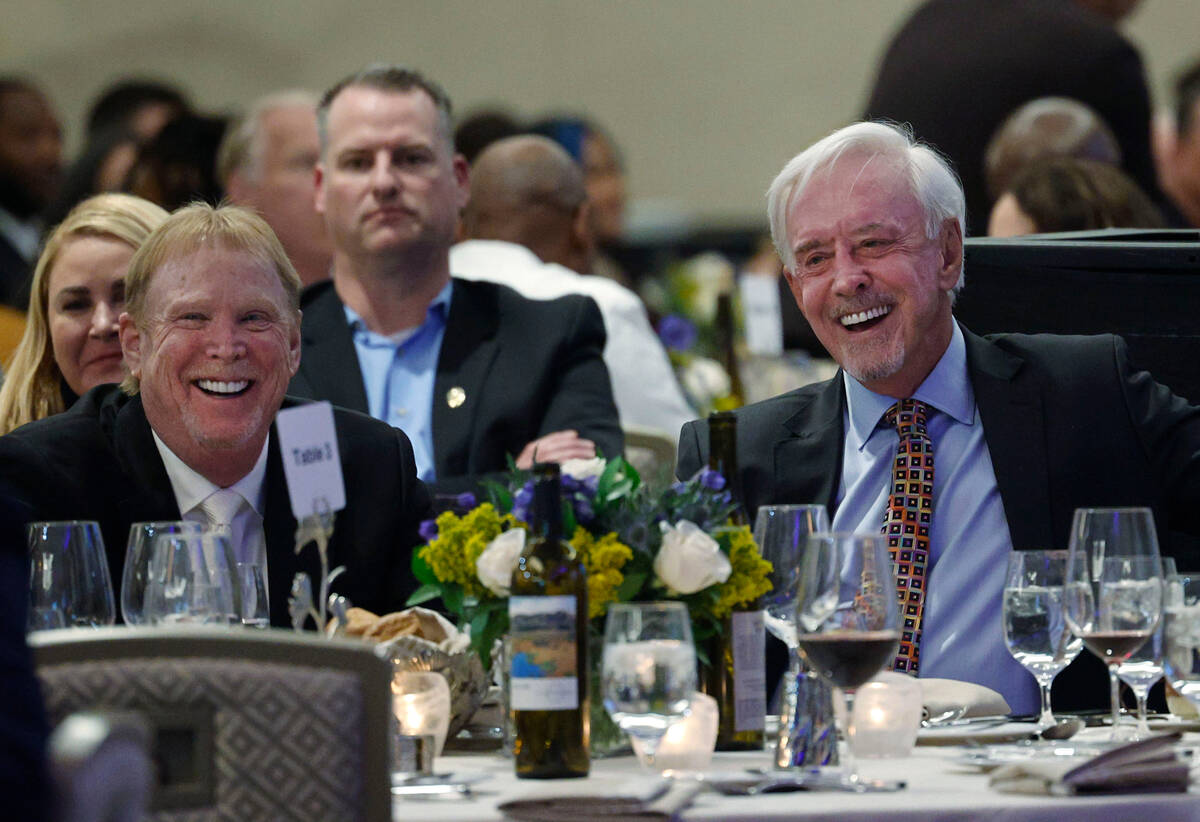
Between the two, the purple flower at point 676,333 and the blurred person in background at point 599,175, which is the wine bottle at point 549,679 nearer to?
the purple flower at point 676,333

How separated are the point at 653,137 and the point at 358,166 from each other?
592cm

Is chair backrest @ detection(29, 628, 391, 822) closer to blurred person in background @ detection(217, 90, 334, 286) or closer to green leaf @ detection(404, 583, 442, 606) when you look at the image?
green leaf @ detection(404, 583, 442, 606)

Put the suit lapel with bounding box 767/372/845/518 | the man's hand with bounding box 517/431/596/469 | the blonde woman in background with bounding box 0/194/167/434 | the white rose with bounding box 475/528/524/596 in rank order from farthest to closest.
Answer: the man's hand with bounding box 517/431/596/469
the blonde woman in background with bounding box 0/194/167/434
the suit lapel with bounding box 767/372/845/518
the white rose with bounding box 475/528/524/596

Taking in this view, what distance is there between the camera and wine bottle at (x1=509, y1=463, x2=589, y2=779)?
1841 millimetres

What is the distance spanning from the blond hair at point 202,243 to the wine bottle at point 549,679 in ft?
3.59

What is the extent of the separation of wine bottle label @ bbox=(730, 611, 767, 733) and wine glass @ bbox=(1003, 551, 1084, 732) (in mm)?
291

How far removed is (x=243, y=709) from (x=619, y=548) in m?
0.59

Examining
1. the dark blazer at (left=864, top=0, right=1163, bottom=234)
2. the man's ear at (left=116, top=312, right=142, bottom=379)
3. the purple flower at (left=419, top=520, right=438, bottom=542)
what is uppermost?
the dark blazer at (left=864, top=0, right=1163, bottom=234)

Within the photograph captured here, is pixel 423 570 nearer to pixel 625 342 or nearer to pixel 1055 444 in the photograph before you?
pixel 1055 444

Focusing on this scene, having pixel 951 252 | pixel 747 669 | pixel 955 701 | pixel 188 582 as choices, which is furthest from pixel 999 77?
pixel 188 582

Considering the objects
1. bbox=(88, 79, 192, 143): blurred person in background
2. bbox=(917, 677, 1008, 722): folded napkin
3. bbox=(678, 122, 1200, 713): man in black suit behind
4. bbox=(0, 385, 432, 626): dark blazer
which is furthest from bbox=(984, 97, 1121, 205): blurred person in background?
bbox=(88, 79, 192, 143): blurred person in background

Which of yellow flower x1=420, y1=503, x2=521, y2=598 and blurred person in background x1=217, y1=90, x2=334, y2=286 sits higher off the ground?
blurred person in background x1=217, y1=90, x2=334, y2=286

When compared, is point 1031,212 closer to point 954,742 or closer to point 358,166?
point 358,166

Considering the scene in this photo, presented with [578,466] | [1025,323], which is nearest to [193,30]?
[1025,323]
